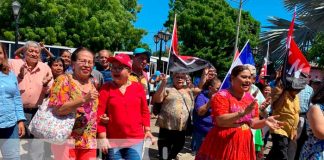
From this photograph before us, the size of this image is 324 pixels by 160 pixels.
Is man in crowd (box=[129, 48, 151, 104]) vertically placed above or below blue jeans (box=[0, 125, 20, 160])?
above

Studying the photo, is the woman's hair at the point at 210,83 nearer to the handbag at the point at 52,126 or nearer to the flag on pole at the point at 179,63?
the flag on pole at the point at 179,63

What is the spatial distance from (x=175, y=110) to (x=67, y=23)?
76.3ft

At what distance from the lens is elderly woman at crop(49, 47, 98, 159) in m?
3.55

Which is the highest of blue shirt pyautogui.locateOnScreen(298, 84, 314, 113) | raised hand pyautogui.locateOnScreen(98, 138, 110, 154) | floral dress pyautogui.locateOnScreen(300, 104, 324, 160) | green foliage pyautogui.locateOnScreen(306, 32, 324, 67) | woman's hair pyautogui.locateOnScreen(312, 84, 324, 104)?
green foliage pyautogui.locateOnScreen(306, 32, 324, 67)

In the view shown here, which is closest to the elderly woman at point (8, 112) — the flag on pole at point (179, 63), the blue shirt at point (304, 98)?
the flag on pole at point (179, 63)

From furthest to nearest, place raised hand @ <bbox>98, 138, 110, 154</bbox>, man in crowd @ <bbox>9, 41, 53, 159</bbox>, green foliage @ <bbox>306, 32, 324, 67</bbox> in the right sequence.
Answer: green foliage @ <bbox>306, 32, 324, 67</bbox>, man in crowd @ <bbox>9, 41, 53, 159</bbox>, raised hand @ <bbox>98, 138, 110, 154</bbox>

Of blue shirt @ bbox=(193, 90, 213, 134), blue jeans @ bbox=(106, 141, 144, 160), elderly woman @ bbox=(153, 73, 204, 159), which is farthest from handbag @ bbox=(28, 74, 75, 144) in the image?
blue shirt @ bbox=(193, 90, 213, 134)

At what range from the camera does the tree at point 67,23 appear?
1027 inches

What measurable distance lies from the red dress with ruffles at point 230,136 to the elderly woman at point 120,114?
794mm

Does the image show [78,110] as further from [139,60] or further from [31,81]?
[139,60]

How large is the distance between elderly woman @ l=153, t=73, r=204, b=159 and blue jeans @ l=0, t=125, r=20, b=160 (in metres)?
2.26

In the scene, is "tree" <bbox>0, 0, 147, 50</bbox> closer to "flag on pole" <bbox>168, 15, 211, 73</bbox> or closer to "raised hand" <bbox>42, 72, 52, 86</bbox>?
"flag on pole" <bbox>168, 15, 211, 73</bbox>

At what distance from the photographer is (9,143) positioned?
12.8 ft

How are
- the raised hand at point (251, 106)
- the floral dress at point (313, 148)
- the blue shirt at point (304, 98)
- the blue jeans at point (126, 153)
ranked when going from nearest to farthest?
1. the floral dress at point (313, 148)
2. the raised hand at point (251, 106)
3. the blue jeans at point (126, 153)
4. the blue shirt at point (304, 98)
